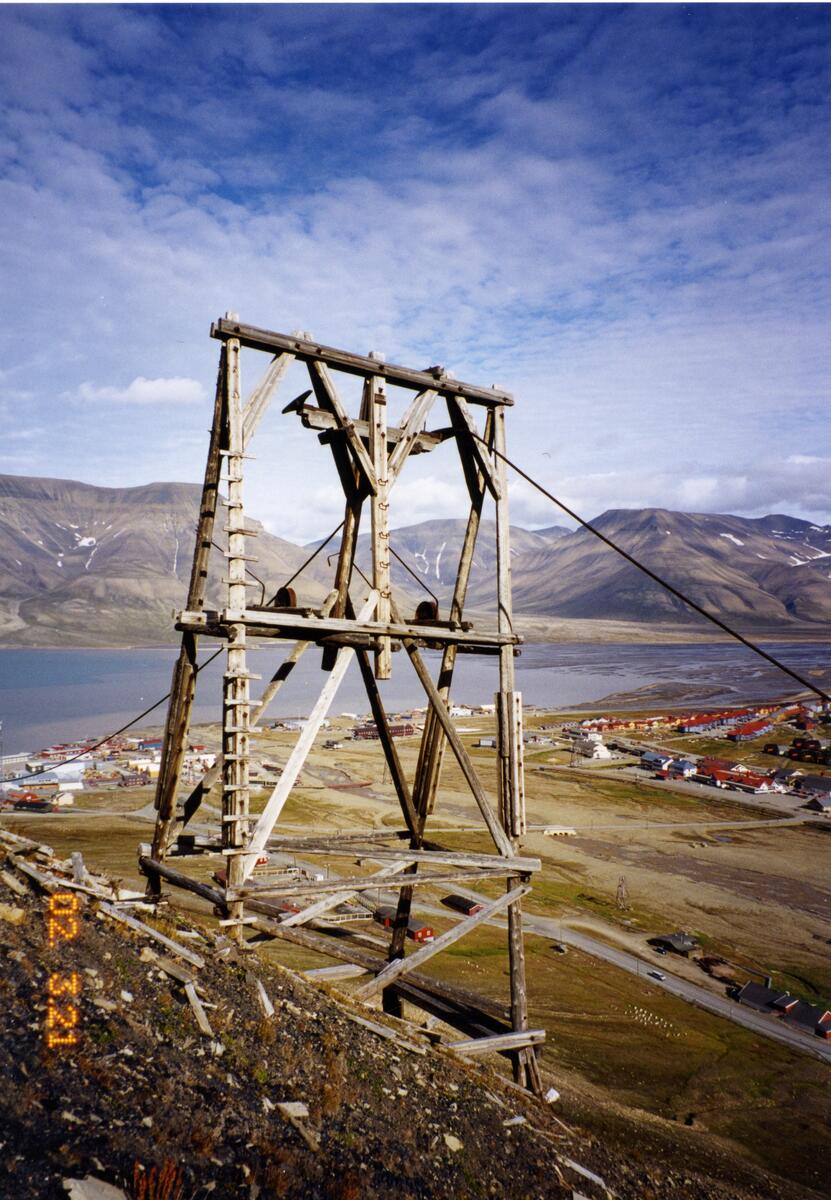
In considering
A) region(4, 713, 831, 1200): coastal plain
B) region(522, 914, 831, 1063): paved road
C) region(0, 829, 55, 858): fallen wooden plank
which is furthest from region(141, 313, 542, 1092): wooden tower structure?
region(522, 914, 831, 1063): paved road

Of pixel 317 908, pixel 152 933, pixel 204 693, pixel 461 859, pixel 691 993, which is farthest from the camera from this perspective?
pixel 204 693

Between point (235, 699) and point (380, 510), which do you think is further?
point (380, 510)

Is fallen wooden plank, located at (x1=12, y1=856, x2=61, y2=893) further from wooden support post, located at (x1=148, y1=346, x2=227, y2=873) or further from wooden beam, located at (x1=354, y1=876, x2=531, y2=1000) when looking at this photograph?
wooden beam, located at (x1=354, y1=876, x2=531, y2=1000)

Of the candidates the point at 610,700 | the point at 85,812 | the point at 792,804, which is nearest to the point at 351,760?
the point at 85,812

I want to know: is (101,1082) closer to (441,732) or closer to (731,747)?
(441,732)

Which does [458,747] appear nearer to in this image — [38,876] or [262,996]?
[262,996]

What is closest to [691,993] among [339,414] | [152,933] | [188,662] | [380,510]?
[152,933]
